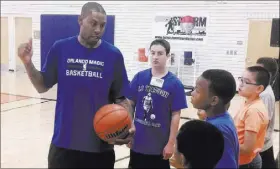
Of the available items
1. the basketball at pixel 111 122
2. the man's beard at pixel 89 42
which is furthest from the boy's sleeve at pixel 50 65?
the basketball at pixel 111 122

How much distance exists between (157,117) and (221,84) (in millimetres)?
1092

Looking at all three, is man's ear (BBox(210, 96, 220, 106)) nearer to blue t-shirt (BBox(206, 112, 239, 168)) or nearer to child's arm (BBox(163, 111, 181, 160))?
blue t-shirt (BBox(206, 112, 239, 168))

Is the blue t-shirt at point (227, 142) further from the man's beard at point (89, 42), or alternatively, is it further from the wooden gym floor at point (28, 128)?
the wooden gym floor at point (28, 128)

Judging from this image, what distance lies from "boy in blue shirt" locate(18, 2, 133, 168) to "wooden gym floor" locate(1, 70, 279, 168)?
2.27 m

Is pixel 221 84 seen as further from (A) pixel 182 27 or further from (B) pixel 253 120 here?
(A) pixel 182 27

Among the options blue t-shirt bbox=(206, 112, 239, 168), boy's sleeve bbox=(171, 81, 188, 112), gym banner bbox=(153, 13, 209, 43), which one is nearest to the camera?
blue t-shirt bbox=(206, 112, 239, 168)

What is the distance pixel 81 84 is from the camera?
268 centimetres

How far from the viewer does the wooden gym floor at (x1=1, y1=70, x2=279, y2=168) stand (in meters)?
5.19

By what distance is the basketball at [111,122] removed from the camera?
2661mm

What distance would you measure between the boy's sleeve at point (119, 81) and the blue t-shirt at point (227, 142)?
0.78 meters

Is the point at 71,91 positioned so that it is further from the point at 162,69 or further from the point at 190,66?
the point at 190,66

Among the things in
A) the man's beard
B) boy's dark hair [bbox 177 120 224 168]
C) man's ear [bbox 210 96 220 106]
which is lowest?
boy's dark hair [bbox 177 120 224 168]

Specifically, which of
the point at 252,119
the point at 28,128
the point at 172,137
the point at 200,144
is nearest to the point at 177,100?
the point at 172,137

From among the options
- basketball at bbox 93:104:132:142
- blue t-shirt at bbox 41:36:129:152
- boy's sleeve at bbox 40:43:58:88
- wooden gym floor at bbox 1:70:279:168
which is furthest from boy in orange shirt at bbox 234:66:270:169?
wooden gym floor at bbox 1:70:279:168
